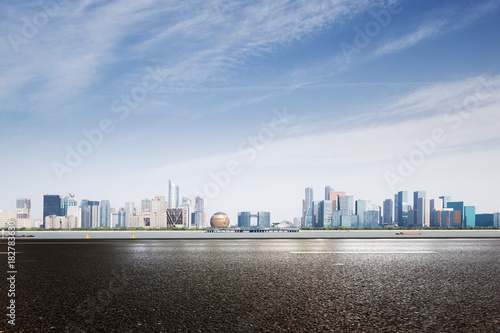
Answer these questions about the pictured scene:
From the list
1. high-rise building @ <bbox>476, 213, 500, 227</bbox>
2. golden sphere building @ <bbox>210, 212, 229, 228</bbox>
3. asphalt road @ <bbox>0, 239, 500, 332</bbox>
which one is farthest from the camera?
high-rise building @ <bbox>476, 213, 500, 227</bbox>

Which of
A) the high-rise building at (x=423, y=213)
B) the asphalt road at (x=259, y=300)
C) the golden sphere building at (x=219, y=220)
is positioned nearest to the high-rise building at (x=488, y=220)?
the high-rise building at (x=423, y=213)

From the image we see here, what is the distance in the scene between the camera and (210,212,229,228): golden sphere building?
150 m

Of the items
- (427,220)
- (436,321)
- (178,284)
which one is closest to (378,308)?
(436,321)

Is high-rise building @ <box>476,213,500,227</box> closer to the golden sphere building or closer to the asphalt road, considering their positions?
the golden sphere building

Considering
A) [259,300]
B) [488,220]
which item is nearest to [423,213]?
[488,220]

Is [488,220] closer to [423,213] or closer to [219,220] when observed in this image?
[423,213]

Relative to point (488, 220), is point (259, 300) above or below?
above

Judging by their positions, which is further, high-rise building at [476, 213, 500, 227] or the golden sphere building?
high-rise building at [476, 213, 500, 227]

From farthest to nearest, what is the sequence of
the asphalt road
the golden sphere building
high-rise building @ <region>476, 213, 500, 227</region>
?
high-rise building @ <region>476, 213, 500, 227</region>, the golden sphere building, the asphalt road

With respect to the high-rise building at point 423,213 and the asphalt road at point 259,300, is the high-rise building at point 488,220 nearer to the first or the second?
the high-rise building at point 423,213

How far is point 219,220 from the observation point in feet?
492

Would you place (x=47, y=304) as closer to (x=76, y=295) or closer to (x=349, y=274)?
(x=76, y=295)

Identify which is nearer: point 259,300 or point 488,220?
point 259,300

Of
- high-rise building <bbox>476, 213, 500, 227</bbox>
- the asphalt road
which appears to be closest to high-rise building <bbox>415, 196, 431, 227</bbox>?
high-rise building <bbox>476, 213, 500, 227</bbox>
